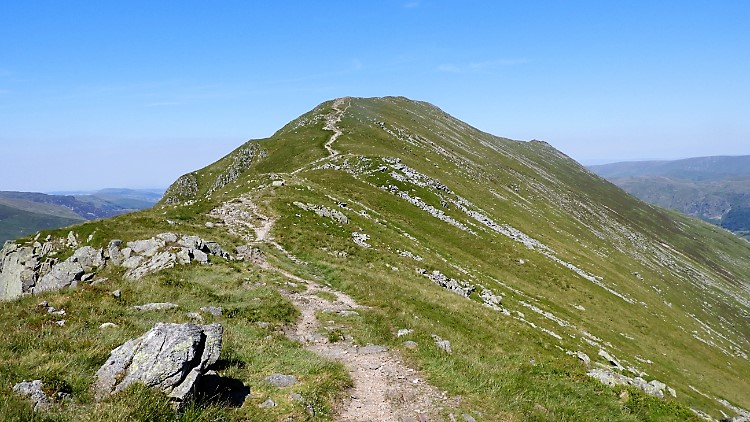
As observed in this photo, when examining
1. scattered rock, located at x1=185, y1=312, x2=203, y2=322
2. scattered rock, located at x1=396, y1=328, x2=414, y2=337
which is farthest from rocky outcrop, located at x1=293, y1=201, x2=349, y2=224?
scattered rock, located at x1=185, y1=312, x2=203, y2=322

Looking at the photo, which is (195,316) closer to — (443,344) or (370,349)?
(370,349)

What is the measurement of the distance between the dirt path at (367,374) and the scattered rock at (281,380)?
203 centimetres

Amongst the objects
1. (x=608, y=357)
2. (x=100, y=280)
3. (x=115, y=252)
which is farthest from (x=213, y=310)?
(x=608, y=357)

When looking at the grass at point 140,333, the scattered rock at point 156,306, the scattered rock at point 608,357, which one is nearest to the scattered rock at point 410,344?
the grass at point 140,333

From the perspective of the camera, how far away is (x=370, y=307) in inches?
1012

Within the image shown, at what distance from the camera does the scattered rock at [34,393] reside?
9227mm

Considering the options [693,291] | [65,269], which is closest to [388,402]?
[65,269]

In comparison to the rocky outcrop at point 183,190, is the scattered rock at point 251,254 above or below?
below

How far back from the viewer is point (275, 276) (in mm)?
29547

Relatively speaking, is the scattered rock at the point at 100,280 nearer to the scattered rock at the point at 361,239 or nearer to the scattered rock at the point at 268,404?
the scattered rock at the point at 268,404

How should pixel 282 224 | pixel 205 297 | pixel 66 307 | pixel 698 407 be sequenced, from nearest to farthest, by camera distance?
1. pixel 66 307
2. pixel 205 297
3. pixel 698 407
4. pixel 282 224

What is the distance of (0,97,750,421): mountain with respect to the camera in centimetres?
1360

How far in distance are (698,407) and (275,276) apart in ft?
146

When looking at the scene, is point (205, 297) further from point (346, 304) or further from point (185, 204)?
point (185, 204)
